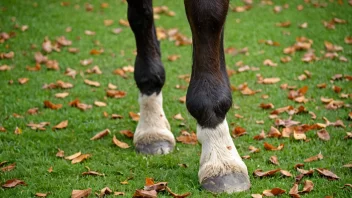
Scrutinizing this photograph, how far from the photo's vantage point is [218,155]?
305 centimetres

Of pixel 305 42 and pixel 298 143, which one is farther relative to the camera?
pixel 305 42

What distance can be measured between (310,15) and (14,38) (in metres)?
5.42

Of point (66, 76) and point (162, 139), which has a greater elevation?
point (162, 139)

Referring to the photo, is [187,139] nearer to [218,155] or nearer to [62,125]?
[218,155]

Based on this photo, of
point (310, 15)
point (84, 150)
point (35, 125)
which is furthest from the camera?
point (310, 15)

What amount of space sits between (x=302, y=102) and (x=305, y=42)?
270 cm

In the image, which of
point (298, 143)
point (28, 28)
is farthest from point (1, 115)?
point (28, 28)

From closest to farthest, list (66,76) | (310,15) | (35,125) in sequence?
(35,125)
(66,76)
(310,15)

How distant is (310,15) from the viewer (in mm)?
9117

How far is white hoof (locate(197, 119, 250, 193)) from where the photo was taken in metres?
3.00

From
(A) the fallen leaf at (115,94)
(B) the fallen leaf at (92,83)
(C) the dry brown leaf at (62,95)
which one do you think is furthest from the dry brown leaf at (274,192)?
(B) the fallen leaf at (92,83)

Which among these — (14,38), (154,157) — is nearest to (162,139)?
(154,157)

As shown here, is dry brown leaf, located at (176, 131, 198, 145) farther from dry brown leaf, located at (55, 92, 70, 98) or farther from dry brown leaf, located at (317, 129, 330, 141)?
dry brown leaf, located at (55, 92, 70, 98)

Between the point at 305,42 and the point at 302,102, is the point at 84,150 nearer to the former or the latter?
the point at 302,102
